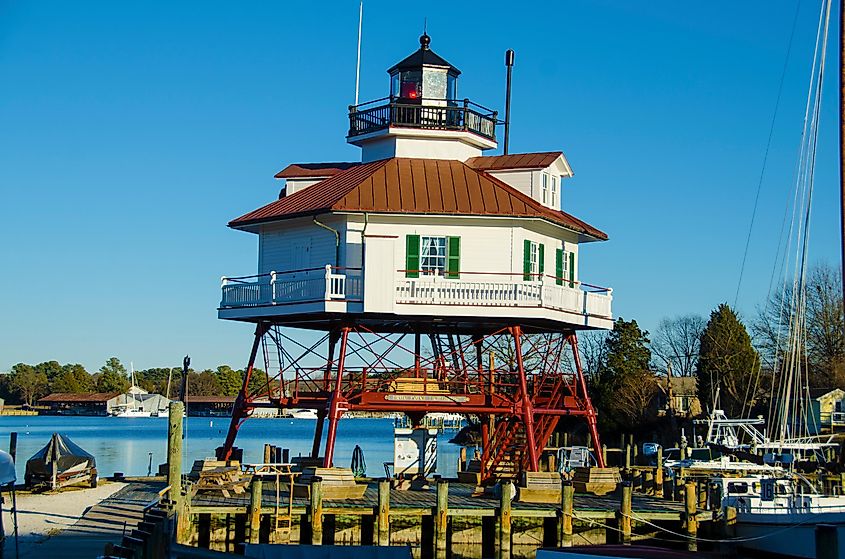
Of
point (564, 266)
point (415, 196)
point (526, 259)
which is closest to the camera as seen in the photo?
point (415, 196)

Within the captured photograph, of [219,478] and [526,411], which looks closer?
[219,478]

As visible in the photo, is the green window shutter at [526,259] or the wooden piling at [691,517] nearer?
the wooden piling at [691,517]


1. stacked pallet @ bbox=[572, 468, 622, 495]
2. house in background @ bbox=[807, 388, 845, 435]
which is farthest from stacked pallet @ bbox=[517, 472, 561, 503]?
house in background @ bbox=[807, 388, 845, 435]

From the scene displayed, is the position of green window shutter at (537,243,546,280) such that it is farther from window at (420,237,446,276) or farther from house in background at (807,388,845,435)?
house in background at (807,388,845,435)

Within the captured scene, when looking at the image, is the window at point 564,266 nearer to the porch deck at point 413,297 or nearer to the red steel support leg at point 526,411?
the porch deck at point 413,297

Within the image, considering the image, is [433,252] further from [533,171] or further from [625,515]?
[625,515]

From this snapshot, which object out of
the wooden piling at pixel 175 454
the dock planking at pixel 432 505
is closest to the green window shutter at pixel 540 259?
the dock planking at pixel 432 505

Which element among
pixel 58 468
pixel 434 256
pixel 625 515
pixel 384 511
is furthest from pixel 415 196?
pixel 58 468

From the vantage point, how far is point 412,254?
42094 millimetres

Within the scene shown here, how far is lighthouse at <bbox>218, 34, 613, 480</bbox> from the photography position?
134ft

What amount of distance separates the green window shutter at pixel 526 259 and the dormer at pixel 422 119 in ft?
16.6

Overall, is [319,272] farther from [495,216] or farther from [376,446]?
[376,446]

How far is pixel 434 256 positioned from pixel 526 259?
10.6 ft

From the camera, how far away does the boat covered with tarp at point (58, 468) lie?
4522 centimetres
